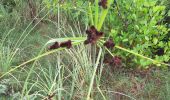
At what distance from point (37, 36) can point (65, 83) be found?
1041 mm

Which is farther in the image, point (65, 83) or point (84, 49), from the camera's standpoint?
point (65, 83)

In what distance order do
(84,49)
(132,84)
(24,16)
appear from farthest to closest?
(24,16), (132,84), (84,49)

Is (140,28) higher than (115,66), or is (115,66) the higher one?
(140,28)

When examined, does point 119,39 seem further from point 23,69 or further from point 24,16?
point 24,16

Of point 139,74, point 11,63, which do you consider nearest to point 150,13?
point 139,74

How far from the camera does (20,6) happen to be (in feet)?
13.4

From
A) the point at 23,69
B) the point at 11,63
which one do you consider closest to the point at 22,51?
the point at 11,63

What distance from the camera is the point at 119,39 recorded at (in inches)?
109

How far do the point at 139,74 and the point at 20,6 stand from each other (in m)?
1.88

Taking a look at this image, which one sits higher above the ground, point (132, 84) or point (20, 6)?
point (20, 6)

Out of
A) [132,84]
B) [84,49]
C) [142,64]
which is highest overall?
[84,49]

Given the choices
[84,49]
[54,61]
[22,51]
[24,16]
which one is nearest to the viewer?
[84,49]

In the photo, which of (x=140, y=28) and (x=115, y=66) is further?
(x=115, y=66)

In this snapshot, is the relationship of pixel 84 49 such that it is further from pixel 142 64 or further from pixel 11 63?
pixel 11 63
